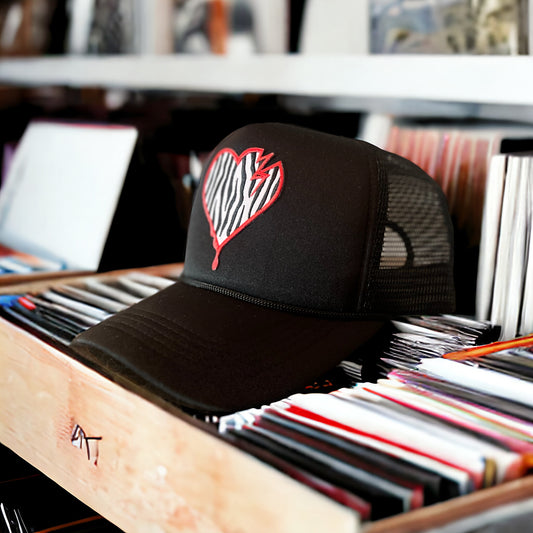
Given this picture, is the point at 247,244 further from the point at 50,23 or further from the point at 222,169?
the point at 50,23

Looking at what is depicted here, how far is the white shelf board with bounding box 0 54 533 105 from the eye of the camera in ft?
4.10

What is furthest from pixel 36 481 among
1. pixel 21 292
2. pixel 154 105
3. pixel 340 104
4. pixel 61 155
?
pixel 154 105

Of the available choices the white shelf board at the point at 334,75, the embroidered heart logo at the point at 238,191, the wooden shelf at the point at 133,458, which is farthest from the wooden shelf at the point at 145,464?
the white shelf board at the point at 334,75

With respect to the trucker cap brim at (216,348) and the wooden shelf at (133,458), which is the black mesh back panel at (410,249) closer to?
the trucker cap brim at (216,348)

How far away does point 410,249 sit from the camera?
1.08m

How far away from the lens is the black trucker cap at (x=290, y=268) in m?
0.94

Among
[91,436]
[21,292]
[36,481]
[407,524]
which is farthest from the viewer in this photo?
[21,292]

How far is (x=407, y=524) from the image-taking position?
58 centimetres

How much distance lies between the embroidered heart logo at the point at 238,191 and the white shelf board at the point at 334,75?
0.41 metres

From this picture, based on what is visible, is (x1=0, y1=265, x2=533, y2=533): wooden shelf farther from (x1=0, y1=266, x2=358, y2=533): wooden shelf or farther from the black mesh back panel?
the black mesh back panel

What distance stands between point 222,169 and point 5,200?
2.99 feet

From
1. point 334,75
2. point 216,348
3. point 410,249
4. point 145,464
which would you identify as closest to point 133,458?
point 145,464

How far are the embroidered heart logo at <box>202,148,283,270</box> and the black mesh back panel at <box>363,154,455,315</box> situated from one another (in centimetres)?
15

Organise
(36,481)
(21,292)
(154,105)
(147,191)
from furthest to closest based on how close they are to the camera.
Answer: (154,105), (147,191), (21,292), (36,481)
